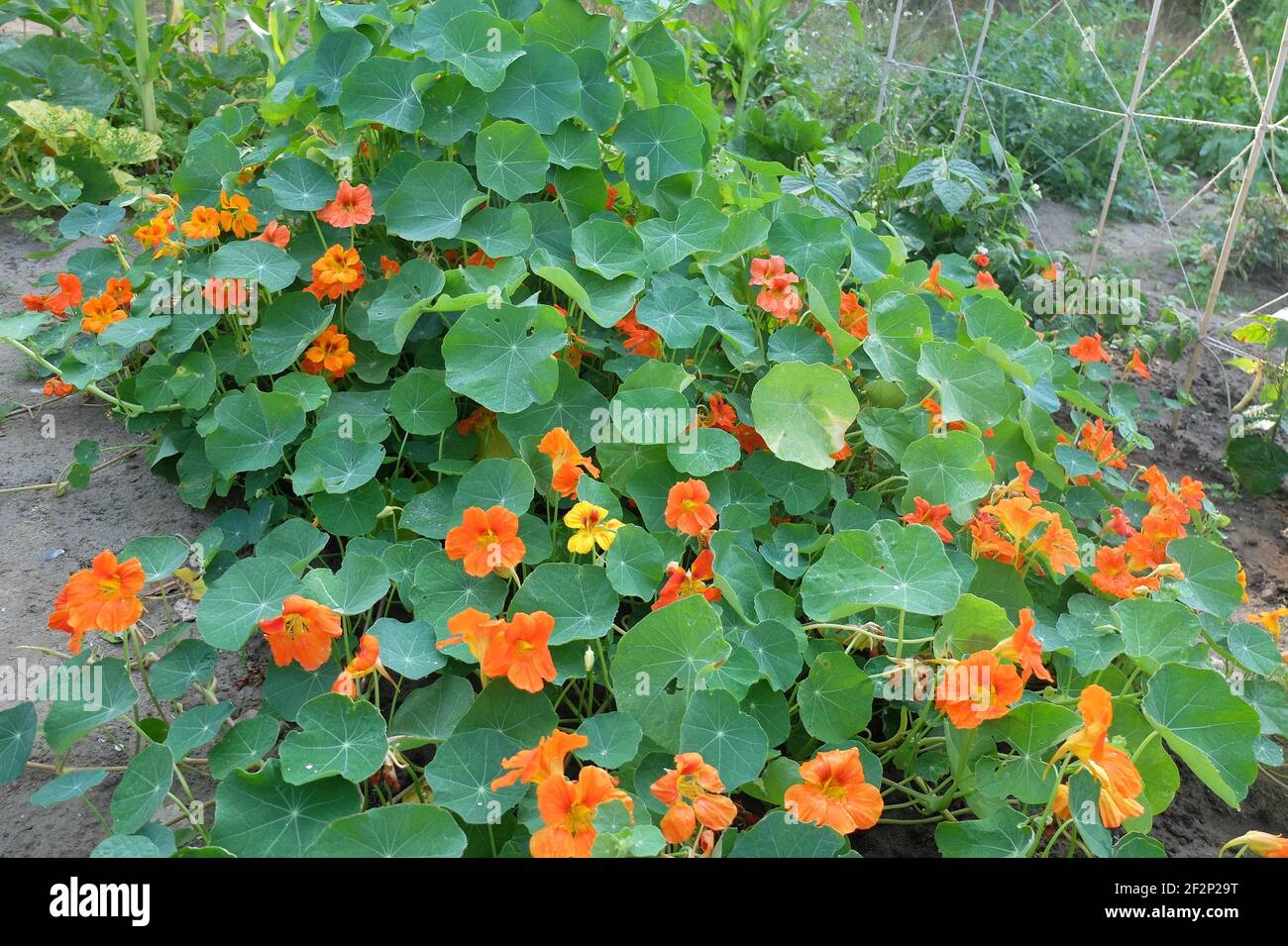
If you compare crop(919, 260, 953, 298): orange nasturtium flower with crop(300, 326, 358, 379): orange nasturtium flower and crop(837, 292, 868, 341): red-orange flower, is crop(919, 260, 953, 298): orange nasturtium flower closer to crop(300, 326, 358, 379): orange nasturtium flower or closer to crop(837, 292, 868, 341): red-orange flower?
crop(837, 292, 868, 341): red-orange flower

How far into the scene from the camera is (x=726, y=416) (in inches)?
82.0

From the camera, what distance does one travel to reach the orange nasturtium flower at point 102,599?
152 cm

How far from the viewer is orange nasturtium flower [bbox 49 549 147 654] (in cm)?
152

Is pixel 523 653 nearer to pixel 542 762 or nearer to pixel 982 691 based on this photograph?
pixel 542 762

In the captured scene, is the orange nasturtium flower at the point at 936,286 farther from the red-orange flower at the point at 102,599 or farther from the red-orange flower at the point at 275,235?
the red-orange flower at the point at 102,599

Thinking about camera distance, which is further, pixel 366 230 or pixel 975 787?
pixel 366 230

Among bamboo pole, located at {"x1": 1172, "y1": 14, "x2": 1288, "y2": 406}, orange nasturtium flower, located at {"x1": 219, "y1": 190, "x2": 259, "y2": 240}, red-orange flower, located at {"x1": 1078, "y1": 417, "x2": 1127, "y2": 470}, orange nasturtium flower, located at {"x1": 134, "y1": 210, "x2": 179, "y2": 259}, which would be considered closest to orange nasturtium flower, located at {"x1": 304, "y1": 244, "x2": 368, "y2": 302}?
orange nasturtium flower, located at {"x1": 219, "y1": 190, "x2": 259, "y2": 240}

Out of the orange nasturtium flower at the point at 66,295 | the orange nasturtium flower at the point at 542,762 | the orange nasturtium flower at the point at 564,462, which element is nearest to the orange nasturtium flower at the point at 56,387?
the orange nasturtium flower at the point at 66,295

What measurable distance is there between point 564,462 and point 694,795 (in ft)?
2.21

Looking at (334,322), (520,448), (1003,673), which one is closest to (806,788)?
(1003,673)

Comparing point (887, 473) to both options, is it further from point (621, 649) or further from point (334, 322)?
point (334, 322)

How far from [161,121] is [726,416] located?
2899mm

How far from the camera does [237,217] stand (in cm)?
230

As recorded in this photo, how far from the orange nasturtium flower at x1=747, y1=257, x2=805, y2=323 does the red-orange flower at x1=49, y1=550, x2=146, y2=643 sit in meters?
1.29
